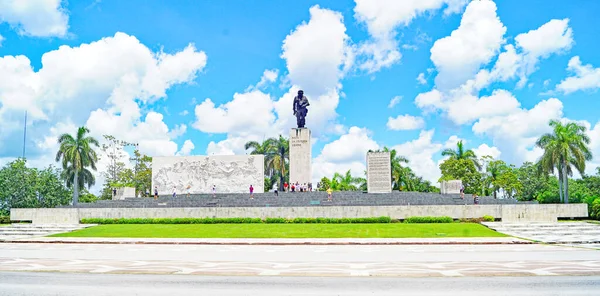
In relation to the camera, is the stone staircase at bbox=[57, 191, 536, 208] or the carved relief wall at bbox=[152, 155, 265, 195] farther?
the carved relief wall at bbox=[152, 155, 265, 195]

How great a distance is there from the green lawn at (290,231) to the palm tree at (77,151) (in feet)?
65.0

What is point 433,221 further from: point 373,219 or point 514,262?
point 514,262

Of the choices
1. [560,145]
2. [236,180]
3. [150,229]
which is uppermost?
[560,145]

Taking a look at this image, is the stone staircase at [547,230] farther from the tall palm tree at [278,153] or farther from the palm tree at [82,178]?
the palm tree at [82,178]

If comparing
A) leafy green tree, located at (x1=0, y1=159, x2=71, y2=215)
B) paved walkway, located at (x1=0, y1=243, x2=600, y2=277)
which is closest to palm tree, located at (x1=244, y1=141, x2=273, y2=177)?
leafy green tree, located at (x1=0, y1=159, x2=71, y2=215)

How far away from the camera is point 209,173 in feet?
146

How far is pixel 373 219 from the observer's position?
30125mm

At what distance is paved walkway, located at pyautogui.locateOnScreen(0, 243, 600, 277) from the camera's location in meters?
11.3

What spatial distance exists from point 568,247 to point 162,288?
1589 cm

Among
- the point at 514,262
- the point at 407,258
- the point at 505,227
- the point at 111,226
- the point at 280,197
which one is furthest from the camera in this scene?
the point at 280,197

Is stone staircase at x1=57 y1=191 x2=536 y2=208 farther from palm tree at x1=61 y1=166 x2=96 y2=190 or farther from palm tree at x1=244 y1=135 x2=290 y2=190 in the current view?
palm tree at x1=244 y1=135 x2=290 y2=190

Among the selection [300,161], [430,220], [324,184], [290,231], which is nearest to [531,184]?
[324,184]

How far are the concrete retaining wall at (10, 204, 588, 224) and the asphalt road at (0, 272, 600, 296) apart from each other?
20.8 meters

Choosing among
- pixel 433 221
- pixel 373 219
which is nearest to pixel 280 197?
pixel 373 219
